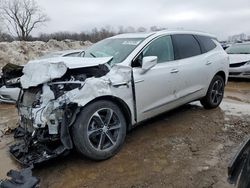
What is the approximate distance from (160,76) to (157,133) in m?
1.02

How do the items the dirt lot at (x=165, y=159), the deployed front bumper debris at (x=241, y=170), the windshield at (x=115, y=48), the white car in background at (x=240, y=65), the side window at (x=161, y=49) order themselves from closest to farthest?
the deployed front bumper debris at (x=241, y=170) → the dirt lot at (x=165, y=159) → the windshield at (x=115, y=48) → the side window at (x=161, y=49) → the white car in background at (x=240, y=65)

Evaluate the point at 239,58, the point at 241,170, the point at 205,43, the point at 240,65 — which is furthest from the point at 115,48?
the point at 239,58

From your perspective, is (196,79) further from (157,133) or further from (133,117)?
(133,117)

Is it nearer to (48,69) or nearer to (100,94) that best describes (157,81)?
(100,94)

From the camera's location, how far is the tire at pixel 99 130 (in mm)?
3828

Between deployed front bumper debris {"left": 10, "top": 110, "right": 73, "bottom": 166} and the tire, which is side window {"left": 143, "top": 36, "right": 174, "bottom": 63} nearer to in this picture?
the tire

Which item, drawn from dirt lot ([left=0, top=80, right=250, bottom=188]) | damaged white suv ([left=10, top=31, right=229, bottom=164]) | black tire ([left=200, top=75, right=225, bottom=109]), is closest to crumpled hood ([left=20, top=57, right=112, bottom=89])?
damaged white suv ([left=10, top=31, right=229, bottom=164])

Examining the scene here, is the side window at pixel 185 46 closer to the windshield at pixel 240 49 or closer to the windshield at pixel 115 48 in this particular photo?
the windshield at pixel 115 48

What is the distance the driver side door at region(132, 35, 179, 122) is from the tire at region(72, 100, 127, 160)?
17.5 inches

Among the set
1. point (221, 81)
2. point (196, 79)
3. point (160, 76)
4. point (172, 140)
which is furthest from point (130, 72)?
point (221, 81)

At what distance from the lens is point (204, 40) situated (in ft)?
20.6

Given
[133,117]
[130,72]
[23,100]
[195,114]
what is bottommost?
[195,114]

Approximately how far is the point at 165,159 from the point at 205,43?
3.05 metres

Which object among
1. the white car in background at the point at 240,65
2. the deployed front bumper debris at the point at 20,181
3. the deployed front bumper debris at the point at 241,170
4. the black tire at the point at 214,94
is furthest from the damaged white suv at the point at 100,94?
the white car in background at the point at 240,65
